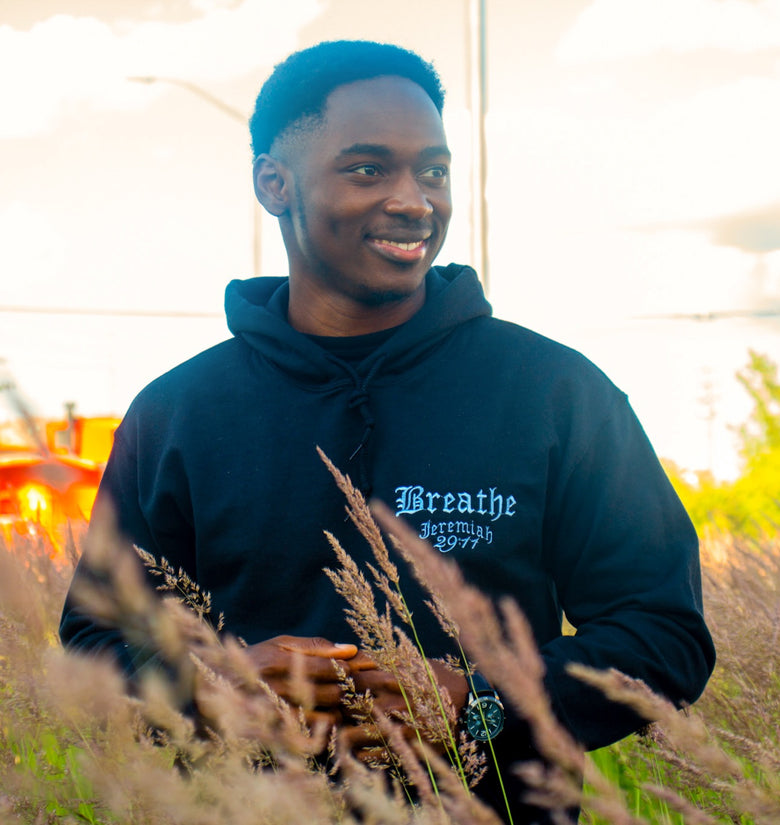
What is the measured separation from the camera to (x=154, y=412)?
2717 mm

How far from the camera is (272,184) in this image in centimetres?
292

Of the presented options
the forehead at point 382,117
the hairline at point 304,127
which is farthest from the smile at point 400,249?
the hairline at point 304,127

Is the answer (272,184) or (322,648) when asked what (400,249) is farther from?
(322,648)

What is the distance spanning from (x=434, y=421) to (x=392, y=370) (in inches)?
7.9

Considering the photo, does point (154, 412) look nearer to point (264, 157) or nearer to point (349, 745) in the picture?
point (264, 157)

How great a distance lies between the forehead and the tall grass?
103 centimetres

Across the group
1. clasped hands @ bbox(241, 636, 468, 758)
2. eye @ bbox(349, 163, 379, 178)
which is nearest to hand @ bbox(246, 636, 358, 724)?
clasped hands @ bbox(241, 636, 468, 758)

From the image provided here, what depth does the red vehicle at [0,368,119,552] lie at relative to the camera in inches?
45.8

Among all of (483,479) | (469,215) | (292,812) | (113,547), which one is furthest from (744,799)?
(469,215)

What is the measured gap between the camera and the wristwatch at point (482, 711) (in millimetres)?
1884

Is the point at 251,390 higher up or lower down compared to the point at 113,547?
higher up

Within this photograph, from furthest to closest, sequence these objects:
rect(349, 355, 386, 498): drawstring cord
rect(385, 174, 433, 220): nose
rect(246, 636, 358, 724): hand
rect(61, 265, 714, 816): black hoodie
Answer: rect(385, 174, 433, 220): nose
rect(349, 355, 386, 498): drawstring cord
rect(61, 265, 714, 816): black hoodie
rect(246, 636, 358, 724): hand

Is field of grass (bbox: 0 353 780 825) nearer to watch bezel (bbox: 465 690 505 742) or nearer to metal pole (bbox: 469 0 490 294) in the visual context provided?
watch bezel (bbox: 465 690 505 742)

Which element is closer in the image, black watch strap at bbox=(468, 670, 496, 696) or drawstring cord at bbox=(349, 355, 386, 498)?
black watch strap at bbox=(468, 670, 496, 696)
